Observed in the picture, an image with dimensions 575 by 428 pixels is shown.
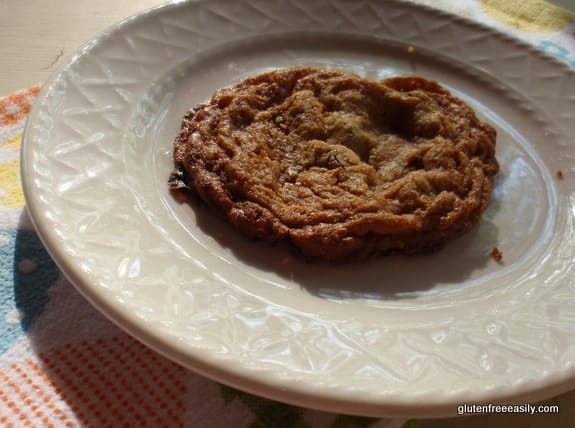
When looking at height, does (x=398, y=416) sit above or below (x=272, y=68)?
below

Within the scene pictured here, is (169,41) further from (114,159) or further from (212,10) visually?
(114,159)

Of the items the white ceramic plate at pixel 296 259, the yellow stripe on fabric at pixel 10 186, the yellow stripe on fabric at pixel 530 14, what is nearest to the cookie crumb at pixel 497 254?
the white ceramic plate at pixel 296 259

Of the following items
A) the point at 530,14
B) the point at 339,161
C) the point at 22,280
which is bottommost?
the point at 22,280

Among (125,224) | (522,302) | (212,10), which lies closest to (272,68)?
(212,10)

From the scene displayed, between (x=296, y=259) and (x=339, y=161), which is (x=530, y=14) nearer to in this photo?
(x=339, y=161)

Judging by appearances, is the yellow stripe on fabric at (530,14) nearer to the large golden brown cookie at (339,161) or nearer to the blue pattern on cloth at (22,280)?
the large golden brown cookie at (339,161)

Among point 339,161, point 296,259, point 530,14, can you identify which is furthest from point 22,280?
point 530,14

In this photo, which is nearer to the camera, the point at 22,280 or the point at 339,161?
the point at 22,280
